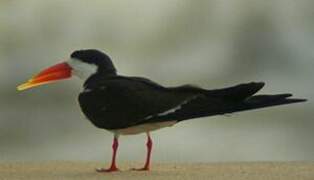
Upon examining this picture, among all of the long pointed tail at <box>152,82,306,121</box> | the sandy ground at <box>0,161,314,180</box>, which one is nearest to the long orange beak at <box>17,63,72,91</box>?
the sandy ground at <box>0,161,314,180</box>

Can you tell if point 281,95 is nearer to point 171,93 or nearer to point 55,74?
point 171,93

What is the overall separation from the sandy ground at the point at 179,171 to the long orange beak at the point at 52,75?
1.84ft

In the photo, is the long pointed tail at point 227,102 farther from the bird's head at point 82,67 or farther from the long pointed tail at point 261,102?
the bird's head at point 82,67

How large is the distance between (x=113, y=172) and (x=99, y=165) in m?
0.94

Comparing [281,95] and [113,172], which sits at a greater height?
[281,95]

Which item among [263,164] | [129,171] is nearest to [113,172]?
[129,171]

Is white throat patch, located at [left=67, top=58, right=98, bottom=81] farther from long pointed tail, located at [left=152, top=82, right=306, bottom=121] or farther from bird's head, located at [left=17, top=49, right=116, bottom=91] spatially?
long pointed tail, located at [left=152, top=82, right=306, bottom=121]

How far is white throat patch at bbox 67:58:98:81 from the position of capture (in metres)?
6.80

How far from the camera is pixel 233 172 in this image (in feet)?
20.8

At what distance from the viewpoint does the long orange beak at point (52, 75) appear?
696 centimetres

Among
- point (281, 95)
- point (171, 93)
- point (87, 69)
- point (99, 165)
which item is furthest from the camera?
point (99, 165)

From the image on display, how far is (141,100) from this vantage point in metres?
6.30

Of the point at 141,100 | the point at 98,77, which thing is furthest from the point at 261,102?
the point at 98,77

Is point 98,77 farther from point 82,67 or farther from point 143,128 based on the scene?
point 143,128
